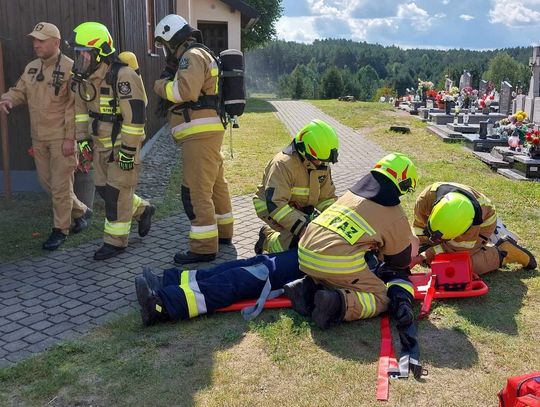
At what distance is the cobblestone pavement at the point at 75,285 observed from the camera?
13.6ft

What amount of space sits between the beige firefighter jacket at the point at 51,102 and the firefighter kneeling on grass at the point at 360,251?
320cm

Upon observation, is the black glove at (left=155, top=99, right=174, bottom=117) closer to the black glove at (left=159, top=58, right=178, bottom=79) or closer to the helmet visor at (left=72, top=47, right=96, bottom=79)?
the black glove at (left=159, top=58, right=178, bottom=79)

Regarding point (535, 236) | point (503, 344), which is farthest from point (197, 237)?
point (535, 236)

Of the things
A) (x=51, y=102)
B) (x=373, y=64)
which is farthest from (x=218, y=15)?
(x=373, y=64)

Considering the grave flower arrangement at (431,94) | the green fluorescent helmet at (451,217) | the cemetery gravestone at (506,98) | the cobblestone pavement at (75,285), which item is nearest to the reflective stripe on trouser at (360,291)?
the green fluorescent helmet at (451,217)

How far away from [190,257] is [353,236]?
2.04m

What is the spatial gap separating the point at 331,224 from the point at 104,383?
1.88 metres

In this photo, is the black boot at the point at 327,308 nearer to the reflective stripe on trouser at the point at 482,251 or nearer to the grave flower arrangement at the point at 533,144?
the reflective stripe on trouser at the point at 482,251

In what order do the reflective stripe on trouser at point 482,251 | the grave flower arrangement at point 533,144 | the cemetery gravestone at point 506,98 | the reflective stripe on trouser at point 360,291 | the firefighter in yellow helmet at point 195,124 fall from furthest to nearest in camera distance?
the cemetery gravestone at point 506,98, the grave flower arrangement at point 533,144, the firefighter in yellow helmet at point 195,124, the reflective stripe on trouser at point 482,251, the reflective stripe on trouser at point 360,291

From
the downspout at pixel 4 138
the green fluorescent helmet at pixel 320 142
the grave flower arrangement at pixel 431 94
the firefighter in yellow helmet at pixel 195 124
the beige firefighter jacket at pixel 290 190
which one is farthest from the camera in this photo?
the grave flower arrangement at pixel 431 94

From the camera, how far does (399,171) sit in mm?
4031

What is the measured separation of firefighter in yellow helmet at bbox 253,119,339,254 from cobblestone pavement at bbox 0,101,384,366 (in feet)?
2.75

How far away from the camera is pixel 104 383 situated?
137 inches

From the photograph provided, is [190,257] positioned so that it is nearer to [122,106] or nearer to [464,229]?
[122,106]
